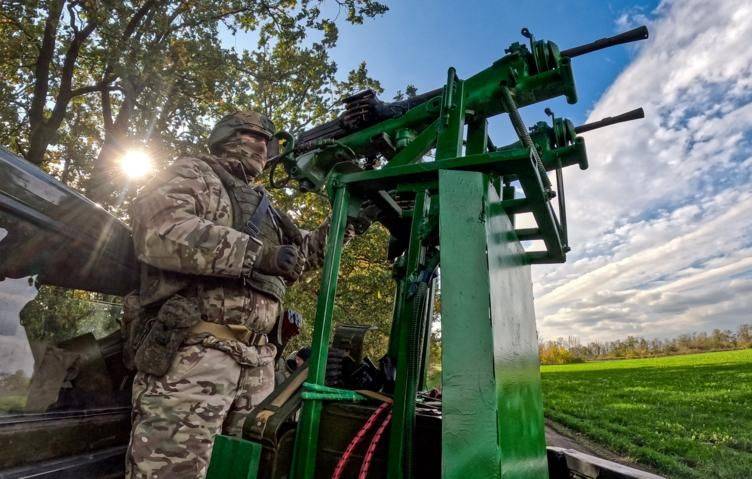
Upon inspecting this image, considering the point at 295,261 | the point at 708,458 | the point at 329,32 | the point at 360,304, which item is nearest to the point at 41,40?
the point at 329,32

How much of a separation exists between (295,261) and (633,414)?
9.45 metres

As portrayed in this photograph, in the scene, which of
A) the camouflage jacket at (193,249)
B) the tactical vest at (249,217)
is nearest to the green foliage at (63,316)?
the camouflage jacket at (193,249)

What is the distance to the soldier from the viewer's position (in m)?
1.84

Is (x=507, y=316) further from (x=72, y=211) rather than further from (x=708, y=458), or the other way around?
(x=708, y=458)

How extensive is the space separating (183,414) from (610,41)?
3060 millimetres

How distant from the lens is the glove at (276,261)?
2.09m

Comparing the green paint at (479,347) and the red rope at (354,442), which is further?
the red rope at (354,442)

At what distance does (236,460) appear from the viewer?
132 centimetres

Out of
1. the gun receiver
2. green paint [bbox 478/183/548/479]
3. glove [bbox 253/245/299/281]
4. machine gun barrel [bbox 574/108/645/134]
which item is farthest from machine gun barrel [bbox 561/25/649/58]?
glove [bbox 253/245/299/281]

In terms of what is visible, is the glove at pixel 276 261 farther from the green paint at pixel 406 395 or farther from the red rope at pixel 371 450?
the red rope at pixel 371 450

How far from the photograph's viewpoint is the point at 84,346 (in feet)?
6.79

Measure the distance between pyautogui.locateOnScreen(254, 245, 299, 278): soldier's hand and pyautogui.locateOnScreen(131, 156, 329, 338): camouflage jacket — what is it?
2.1 inches

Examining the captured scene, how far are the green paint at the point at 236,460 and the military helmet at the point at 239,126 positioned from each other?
205cm

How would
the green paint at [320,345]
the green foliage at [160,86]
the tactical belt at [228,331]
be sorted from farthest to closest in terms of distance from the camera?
the green foliage at [160,86], the tactical belt at [228,331], the green paint at [320,345]
